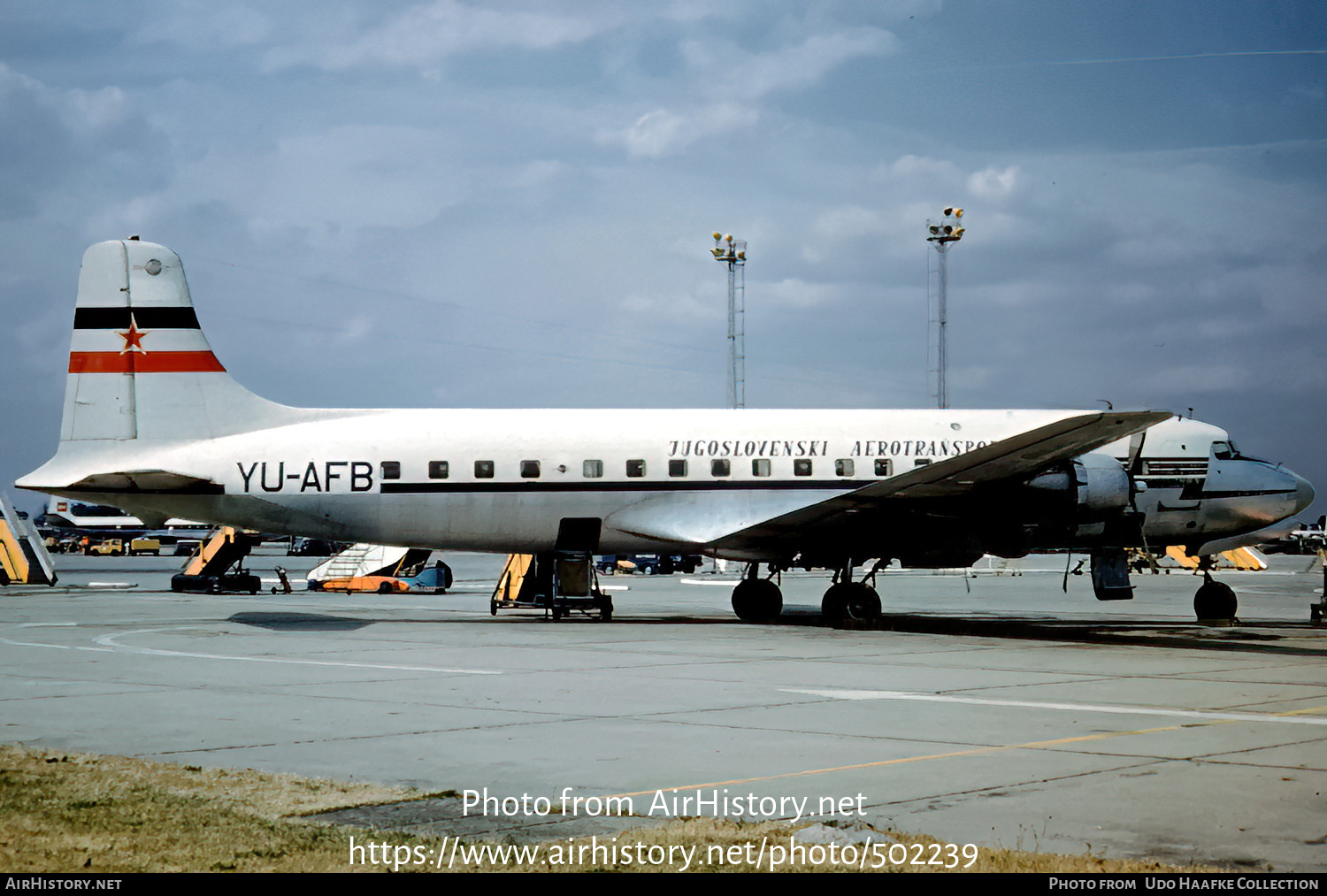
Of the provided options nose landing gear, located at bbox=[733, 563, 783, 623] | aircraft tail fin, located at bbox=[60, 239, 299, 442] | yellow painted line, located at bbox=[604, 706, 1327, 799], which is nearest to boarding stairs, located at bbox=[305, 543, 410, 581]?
aircraft tail fin, located at bbox=[60, 239, 299, 442]

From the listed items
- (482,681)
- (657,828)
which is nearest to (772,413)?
(482,681)

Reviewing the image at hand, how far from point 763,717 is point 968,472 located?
1123 cm

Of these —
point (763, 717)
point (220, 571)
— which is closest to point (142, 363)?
point (220, 571)

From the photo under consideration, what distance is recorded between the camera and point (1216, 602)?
25141mm

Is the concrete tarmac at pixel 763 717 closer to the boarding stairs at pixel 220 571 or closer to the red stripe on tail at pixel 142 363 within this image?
the red stripe on tail at pixel 142 363

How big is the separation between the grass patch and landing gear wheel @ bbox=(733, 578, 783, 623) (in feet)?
61.1

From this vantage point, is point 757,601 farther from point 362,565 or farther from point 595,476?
point 362,565

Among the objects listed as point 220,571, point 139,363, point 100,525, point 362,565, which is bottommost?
point 220,571

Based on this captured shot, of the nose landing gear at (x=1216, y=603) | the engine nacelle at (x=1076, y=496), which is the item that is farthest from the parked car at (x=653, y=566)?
the engine nacelle at (x=1076, y=496)

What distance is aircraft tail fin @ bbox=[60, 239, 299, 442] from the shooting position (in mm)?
24094

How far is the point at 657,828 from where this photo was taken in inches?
277

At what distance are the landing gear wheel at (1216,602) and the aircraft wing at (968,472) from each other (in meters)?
5.78

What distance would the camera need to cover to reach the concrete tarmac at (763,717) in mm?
7586
